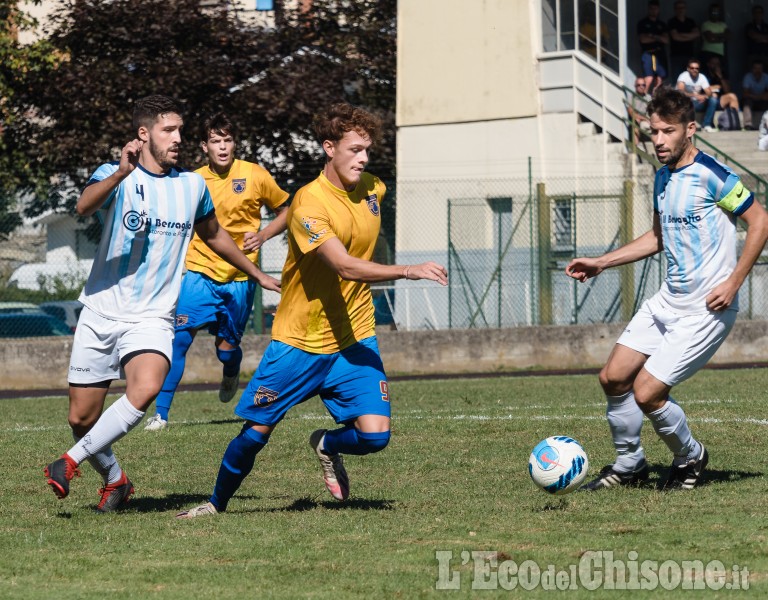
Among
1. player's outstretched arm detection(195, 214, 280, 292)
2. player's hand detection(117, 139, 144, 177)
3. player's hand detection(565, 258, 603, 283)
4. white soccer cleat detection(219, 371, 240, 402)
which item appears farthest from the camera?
white soccer cleat detection(219, 371, 240, 402)

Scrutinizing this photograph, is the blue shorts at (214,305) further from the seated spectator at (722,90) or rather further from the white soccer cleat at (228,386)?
the seated spectator at (722,90)

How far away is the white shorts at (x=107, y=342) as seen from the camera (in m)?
7.20

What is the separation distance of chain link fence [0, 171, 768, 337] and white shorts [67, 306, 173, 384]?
11789mm

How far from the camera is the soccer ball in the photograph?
707 centimetres

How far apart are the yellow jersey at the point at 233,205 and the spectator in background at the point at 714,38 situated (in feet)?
53.7

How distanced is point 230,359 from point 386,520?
5.21 metres

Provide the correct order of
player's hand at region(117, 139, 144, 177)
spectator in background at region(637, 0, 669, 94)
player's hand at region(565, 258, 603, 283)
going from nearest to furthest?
player's hand at region(117, 139, 144, 177)
player's hand at region(565, 258, 603, 283)
spectator in background at region(637, 0, 669, 94)

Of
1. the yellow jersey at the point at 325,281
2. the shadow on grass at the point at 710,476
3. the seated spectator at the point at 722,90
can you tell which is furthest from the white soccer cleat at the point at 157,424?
the seated spectator at the point at 722,90

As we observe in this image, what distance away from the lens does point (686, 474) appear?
25.0ft

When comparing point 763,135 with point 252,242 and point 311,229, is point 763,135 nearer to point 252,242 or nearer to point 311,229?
point 252,242

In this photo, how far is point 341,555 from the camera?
585 centimetres

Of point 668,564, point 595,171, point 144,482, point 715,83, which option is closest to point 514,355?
point 595,171

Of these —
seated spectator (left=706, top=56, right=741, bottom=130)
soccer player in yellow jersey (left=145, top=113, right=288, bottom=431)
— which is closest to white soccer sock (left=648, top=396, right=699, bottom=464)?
soccer player in yellow jersey (left=145, top=113, right=288, bottom=431)

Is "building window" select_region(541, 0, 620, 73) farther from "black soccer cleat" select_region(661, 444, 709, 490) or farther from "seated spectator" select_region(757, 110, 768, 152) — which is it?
"black soccer cleat" select_region(661, 444, 709, 490)
